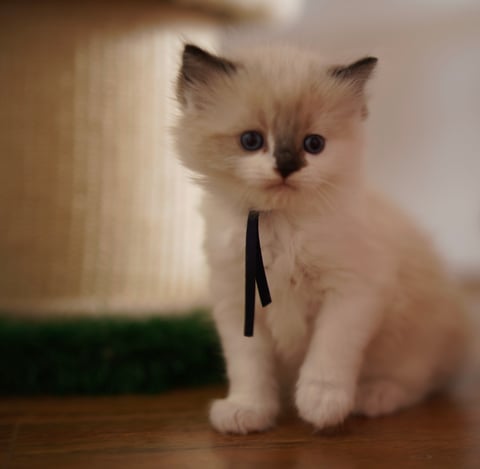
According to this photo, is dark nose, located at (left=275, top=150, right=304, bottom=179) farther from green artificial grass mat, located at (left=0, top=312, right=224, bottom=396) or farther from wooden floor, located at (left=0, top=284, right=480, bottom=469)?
green artificial grass mat, located at (left=0, top=312, right=224, bottom=396)

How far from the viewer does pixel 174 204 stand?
1.68 metres

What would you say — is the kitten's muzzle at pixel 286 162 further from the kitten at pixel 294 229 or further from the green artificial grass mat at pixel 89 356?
the green artificial grass mat at pixel 89 356

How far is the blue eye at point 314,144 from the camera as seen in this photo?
3.58 ft

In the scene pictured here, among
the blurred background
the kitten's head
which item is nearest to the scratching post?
the blurred background

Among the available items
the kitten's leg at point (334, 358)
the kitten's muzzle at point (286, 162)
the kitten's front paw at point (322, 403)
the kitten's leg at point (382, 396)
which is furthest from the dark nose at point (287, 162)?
the kitten's leg at point (382, 396)

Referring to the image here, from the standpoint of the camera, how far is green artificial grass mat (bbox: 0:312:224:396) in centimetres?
148

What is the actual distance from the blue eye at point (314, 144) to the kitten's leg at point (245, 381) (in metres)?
0.35

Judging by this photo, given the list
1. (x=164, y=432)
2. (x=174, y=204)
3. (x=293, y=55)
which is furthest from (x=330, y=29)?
(x=164, y=432)

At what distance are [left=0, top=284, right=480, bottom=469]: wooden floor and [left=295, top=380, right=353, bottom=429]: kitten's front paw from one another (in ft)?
0.14

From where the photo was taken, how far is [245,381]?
4.03 feet

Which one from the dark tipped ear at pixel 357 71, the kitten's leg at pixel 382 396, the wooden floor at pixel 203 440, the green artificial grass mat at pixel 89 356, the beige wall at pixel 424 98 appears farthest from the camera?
the beige wall at pixel 424 98

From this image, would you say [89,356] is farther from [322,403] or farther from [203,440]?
[322,403]

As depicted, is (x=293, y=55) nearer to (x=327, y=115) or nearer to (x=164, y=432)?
(x=327, y=115)

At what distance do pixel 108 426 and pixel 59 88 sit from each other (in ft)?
2.67
